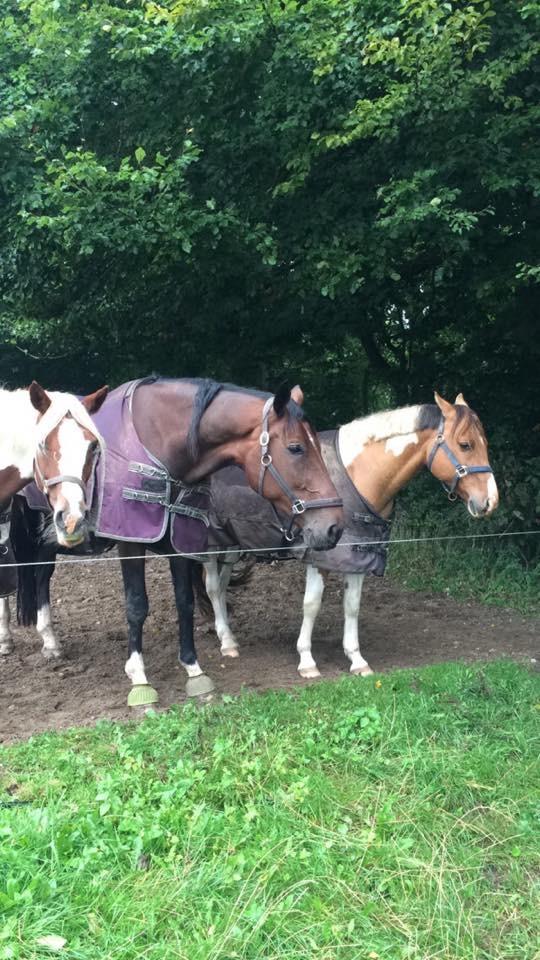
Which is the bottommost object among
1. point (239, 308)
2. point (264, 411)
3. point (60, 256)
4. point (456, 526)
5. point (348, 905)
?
point (456, 526)

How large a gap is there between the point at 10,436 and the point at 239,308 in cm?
456

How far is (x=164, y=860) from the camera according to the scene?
253 centimetres

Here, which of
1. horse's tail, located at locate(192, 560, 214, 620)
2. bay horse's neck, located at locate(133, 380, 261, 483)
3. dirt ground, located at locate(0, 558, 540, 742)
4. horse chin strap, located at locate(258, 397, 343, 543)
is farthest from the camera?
horse's tail, located at locate(192, 560, 214, 620)

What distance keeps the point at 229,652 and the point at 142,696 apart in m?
1.44

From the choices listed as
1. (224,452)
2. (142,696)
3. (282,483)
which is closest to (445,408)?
(282,483)

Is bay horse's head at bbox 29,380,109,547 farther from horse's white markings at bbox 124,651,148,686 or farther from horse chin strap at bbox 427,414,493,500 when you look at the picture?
horse chin strap at bbox 427,414,493,500

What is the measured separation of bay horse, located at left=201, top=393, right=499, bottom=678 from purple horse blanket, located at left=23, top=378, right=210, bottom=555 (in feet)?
2.72

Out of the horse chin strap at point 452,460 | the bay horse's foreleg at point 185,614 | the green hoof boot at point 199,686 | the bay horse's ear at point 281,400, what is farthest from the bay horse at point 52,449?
the horse chin strap at point 452,460

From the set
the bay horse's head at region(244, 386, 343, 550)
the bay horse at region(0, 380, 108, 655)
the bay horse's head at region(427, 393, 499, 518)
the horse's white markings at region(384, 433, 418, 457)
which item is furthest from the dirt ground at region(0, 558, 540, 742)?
the horse's white markings at region(384, 433, 418, 457)

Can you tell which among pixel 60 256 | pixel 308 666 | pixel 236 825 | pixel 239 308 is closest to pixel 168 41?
pixel 60 256

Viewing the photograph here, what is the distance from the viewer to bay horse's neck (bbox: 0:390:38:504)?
3.96 m

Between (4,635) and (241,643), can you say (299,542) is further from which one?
(4,635)

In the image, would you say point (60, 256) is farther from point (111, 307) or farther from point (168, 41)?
point (168, 41)

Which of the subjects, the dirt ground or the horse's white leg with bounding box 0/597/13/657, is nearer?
the dirt ground
